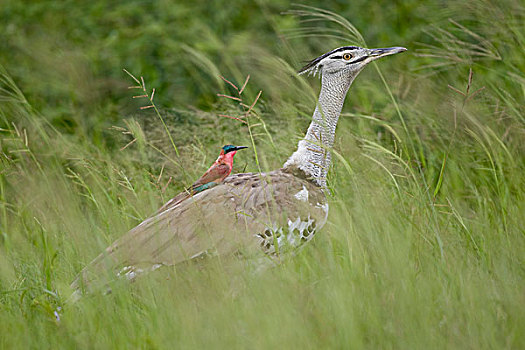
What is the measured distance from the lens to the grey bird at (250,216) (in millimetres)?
2873

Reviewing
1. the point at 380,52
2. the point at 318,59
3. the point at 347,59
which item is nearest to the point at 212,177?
the point at 318,59

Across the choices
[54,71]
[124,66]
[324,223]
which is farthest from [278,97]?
[124,66]

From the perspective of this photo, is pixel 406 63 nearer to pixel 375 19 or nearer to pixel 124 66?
pixel 375 19

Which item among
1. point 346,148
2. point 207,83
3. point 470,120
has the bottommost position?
point 207,83

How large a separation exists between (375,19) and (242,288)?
373 centimetres

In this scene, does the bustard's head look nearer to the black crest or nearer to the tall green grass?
the black crest

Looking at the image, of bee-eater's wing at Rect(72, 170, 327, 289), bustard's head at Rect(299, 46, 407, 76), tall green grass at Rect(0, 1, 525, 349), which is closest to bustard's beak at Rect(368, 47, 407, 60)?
bustard's head at Rect(299, 46, 407, 76)

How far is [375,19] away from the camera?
5660 millimetres

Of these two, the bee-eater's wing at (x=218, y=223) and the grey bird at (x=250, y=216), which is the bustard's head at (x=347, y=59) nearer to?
the grey bird at (x=250, y=216)

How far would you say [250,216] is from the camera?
9.37 feet

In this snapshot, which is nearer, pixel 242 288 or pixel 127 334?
pixel 127 334

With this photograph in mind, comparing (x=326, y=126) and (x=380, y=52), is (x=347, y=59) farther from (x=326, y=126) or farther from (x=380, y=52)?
(x=326, y=126)

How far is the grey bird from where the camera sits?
9.43ft

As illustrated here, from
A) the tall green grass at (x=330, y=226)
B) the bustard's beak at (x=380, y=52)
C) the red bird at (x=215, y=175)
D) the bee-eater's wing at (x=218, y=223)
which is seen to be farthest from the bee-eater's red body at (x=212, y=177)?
the bustard's beak at (x=380, y=52)
